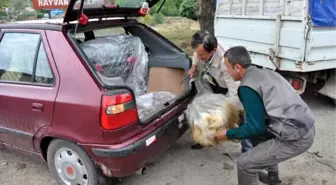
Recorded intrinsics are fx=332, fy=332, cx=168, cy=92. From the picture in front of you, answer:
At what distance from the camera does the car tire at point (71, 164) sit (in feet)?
8.98

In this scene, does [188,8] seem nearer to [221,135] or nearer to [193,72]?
[193,72]

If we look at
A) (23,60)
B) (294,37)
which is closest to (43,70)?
(23,60)

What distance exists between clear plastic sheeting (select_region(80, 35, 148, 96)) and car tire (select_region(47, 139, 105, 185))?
1078mm

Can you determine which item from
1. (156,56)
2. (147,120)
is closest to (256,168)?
(147,120)

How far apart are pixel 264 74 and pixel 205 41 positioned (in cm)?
92

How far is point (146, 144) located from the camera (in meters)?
2.72

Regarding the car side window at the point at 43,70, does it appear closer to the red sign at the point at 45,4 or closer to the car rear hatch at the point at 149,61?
the car rear hatch at the point at 149,61

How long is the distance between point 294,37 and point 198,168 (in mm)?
2170

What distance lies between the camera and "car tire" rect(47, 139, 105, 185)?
274cm

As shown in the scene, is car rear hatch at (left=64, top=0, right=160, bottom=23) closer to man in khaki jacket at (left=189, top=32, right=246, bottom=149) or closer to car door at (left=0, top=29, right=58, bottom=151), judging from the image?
car door at (left=0, top=29, right=58, bottom=151)

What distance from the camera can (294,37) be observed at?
431 centimetres

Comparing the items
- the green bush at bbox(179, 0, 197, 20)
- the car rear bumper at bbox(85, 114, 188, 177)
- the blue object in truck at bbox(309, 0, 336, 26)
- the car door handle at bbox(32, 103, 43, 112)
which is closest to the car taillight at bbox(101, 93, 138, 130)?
the car rear bumper at bbox(85, 114, 188, 177)

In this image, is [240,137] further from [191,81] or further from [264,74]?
[191,81]

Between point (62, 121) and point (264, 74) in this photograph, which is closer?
point (264, 74)
